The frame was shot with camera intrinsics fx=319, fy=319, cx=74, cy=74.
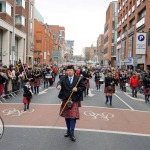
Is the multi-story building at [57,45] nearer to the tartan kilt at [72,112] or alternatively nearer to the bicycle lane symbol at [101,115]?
the bicycle lane symbol at [101,115]

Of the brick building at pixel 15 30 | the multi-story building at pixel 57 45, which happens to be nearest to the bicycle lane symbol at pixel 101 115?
the brick building at pixel 15 30

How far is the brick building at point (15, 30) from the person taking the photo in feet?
112

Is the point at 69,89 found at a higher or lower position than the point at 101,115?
higher

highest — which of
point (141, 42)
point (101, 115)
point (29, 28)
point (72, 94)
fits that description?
point (29, 28)

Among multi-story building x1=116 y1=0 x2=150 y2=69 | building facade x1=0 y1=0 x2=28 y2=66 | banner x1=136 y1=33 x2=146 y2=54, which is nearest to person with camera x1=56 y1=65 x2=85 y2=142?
building facade x1=0 y1=0 x2=28 y2=66

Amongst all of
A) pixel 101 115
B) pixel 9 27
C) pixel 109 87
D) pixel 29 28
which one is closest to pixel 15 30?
pixel 9 27

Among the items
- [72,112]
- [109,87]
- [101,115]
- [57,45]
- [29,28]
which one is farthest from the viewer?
[57,45]

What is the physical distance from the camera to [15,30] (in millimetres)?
40344

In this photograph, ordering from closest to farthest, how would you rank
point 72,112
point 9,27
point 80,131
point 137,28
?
point 72,112 < point 80,131 < point 9,27 < point 137,28

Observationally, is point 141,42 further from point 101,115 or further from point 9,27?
point 101,115

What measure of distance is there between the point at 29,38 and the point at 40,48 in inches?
769

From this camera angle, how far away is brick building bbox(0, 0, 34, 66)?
3420 centimetres

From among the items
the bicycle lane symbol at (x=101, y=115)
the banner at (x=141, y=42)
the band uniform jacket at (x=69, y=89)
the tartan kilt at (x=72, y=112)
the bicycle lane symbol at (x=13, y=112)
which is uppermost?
the banner at (x=141, y=42)

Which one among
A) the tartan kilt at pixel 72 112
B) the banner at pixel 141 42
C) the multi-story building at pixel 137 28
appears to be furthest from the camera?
the multi-story building at pixel 137 28
